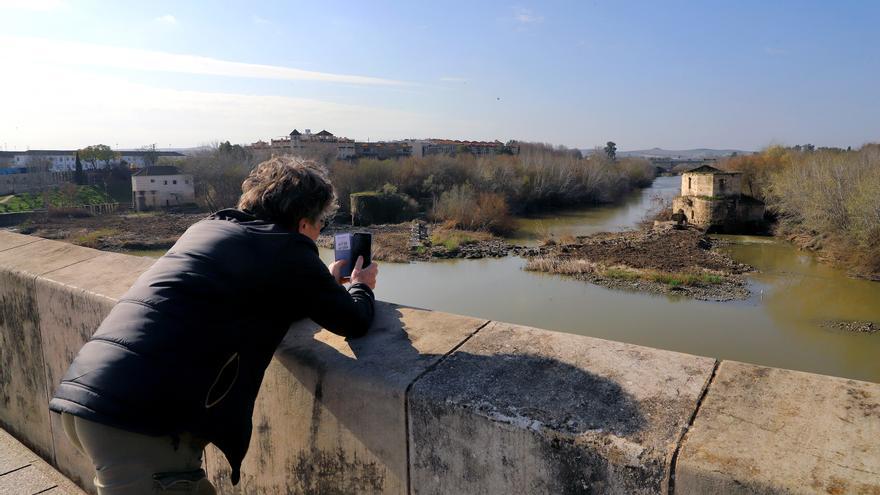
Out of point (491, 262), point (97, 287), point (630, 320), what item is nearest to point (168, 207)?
point (491, 262)

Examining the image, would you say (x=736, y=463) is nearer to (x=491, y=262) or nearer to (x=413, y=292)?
(x=413, y=292)

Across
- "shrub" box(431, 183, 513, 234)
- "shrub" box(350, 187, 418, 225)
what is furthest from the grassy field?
"shrub" box(431, 183, 513, 234)

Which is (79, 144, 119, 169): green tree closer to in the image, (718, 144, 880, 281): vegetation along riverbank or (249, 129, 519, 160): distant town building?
(249, 129, 519, 160): distant town building

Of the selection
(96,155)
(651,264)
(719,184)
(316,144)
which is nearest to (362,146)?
(316,144)

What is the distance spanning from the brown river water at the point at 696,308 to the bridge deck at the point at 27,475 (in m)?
14.2

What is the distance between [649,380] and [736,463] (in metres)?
0.35

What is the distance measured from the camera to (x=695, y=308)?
875 inches

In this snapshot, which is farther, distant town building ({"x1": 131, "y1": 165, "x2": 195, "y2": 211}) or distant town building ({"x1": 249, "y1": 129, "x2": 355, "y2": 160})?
distant town building ({"x1": 249, "y1": 129, "x2": 355, "y2": 160})

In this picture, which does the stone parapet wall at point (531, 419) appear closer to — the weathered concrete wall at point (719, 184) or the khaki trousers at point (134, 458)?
the khaki trousers at point (134, 458)

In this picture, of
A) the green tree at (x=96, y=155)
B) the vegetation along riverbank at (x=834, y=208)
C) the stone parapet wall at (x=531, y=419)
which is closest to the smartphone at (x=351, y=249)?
the stone parapet wall at (x=531, y=419)

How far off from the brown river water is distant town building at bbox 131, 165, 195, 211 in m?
34.5

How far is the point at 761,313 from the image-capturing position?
21766 millimetres

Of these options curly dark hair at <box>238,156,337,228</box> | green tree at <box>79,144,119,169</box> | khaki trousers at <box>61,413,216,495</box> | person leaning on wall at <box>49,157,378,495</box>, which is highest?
green tree at <box>79,144,119,169</box>

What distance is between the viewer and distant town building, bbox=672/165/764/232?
142 feet
